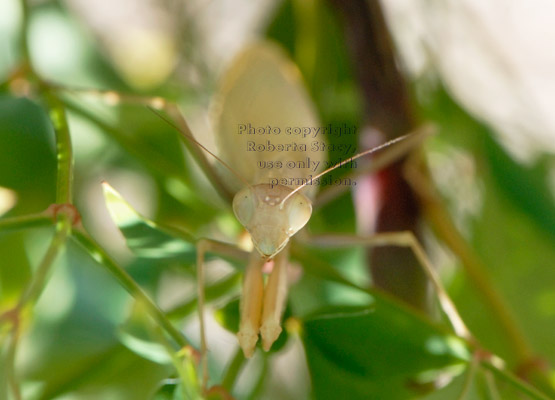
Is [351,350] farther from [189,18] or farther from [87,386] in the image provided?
[189,18]

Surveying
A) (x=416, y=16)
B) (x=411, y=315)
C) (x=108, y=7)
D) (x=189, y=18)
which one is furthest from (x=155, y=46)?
(x=411, y=315)

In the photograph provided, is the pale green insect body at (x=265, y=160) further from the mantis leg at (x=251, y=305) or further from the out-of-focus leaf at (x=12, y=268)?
the out-of-focus leaf at (x=12, y=268)

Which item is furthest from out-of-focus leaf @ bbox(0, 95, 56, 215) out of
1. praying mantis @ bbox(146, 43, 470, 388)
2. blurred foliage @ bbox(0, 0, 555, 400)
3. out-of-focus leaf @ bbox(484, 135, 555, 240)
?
out-of-focus leaf @ bbox(484, 135, 555, 240)

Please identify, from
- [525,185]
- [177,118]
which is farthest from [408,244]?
[177,118]

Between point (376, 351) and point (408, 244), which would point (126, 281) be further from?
point (408, 244)

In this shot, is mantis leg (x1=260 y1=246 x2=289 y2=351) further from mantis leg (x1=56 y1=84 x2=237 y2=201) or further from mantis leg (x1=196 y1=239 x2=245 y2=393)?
mantis leg (x1=56 y1=84 x2=237 y2=201)

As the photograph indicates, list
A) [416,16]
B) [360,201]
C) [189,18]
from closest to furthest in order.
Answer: [360,201]
[416,16]
[189,18]
